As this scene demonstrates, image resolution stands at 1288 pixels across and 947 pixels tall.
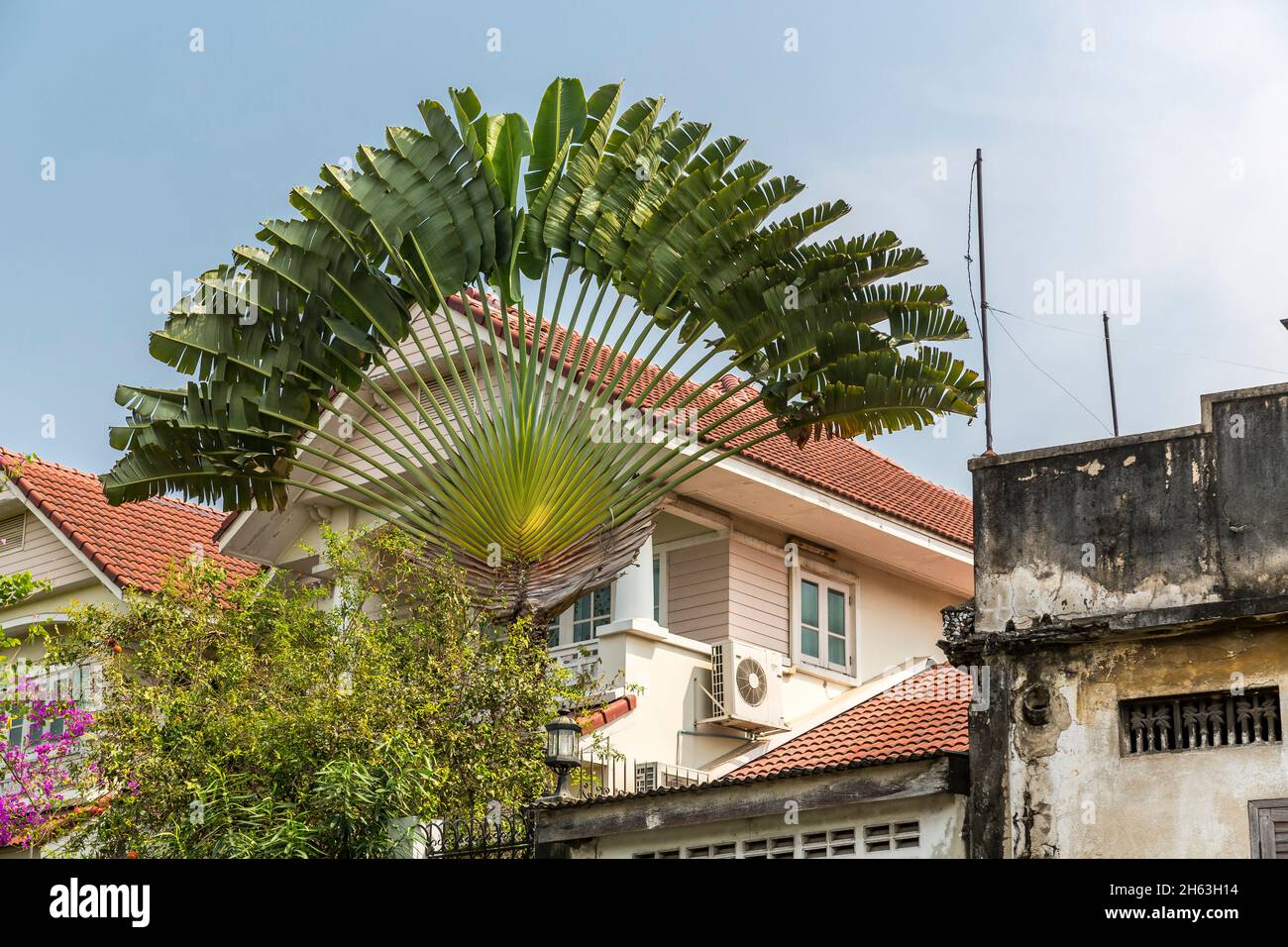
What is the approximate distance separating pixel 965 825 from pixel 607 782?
639 centimetres

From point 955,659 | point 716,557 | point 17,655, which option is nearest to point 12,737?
point 17,655

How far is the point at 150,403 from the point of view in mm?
17219

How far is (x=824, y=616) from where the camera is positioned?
2142cm

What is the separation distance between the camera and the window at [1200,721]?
11984mm

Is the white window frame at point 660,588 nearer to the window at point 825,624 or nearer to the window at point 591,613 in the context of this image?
the window at point 591,613

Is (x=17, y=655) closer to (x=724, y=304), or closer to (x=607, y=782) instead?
(x=607, y=782)

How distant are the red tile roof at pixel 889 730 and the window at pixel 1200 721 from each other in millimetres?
1611

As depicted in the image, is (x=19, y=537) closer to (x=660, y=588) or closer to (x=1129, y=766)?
(x=660, y=588)

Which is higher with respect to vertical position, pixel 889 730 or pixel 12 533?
pixel 12 533

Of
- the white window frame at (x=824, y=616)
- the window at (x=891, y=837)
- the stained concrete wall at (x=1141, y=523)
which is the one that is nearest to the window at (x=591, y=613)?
the white window frame at (x=824, y=616)

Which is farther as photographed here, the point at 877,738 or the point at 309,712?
the point at 877,738

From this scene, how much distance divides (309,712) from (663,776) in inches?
215

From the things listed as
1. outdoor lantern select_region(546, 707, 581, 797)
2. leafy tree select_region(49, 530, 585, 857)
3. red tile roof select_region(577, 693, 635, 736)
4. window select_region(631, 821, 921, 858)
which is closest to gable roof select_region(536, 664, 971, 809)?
outdoor lantern select_region(546, 707, 581, 797)

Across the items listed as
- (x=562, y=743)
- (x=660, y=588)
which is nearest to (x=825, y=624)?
(x=660, y=588)
